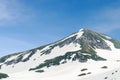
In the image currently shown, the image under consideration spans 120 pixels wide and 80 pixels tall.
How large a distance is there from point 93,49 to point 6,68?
55388 mm

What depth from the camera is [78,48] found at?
6624 inches

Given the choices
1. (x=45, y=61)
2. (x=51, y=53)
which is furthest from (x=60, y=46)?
(x=45, y=61)

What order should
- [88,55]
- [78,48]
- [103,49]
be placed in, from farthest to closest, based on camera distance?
[103,49] → [78,48] → [88,55]

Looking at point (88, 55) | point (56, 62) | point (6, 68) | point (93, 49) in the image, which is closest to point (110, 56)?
point (93, 49)

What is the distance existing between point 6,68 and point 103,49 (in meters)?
59.3

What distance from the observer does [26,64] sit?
185 m

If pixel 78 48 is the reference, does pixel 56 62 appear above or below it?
below

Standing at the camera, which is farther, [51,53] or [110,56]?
[51,53]

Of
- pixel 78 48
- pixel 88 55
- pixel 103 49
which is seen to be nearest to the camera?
pixel 88 55

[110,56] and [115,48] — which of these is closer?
[110,56]

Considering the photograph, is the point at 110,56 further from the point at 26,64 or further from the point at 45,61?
the point at 26,64

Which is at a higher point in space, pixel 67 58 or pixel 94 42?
pixel 94 42

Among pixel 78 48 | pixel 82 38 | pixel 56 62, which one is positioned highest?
pixel 82 38

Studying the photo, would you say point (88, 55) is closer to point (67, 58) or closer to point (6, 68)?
point (67, 58)
